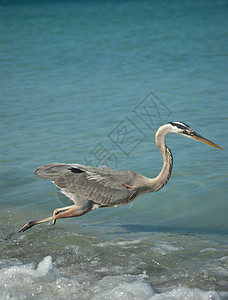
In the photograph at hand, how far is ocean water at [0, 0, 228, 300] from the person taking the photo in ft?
19.3

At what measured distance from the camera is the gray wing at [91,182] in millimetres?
7047

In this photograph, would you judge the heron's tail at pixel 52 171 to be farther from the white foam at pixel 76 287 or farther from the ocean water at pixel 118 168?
the white foam at pixel 76 287

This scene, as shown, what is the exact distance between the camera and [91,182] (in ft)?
23.3

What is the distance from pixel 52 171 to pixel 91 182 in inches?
21.8

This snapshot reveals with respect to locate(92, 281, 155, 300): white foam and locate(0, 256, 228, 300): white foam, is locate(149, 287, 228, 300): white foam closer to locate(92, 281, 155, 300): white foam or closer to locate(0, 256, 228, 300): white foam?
locate(0, 256, 228, 300): white foam

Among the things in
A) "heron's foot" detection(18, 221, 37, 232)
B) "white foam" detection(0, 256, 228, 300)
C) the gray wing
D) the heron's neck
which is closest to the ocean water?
"white foam" detection(0, 256, 228, 300)

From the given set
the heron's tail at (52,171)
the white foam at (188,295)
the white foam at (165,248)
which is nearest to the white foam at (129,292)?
the white foam at (188,295)

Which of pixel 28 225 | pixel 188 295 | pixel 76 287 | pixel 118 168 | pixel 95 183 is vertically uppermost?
pixel 95 183

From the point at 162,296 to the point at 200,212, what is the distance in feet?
8.92

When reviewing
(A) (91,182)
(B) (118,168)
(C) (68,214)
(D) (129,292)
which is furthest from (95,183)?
(B) (118,168)

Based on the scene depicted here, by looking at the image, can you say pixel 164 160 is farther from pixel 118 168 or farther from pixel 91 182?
pixel 118 168

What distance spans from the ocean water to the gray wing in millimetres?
543

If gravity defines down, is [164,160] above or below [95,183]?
above

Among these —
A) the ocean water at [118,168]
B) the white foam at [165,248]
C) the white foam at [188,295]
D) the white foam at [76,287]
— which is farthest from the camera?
the white foam at [165,248]
